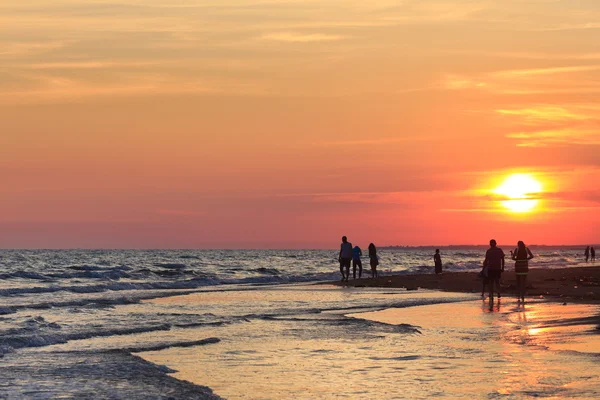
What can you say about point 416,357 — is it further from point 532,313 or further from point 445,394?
point 532,313

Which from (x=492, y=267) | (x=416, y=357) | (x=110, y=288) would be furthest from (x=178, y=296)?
(x=416, y=357)

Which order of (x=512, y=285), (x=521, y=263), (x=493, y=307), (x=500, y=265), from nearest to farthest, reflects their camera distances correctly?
1. (x=493, y=307)
2. (x=521, y=263)
3. (x=500, y=265)
4. (x=512, y=285)

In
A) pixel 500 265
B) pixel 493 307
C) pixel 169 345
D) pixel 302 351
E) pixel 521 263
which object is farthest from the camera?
pixel 500 265

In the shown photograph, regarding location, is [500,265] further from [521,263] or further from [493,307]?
[493,307]

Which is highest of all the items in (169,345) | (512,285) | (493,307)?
(512,285)

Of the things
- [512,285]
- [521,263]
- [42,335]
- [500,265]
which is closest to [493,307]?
[521,263]

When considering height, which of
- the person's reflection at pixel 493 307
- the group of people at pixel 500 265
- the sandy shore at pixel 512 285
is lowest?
the person's reflection at pixel 493 307

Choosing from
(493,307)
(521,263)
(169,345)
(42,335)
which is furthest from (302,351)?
(521,263)

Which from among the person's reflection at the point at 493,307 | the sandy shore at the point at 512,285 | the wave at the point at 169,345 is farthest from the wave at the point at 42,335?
the sandy shore at the point at 512,285

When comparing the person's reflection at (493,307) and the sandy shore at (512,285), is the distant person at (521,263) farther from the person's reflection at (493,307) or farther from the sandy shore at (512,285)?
the sandy shore at (512,285)

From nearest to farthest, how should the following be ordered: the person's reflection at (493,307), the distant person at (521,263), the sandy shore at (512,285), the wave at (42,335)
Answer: the wave at (42,335) → the person's reflection at (493,307) → the distant person at (521,263) → the sandy shore at (512,285)

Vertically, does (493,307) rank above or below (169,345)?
above

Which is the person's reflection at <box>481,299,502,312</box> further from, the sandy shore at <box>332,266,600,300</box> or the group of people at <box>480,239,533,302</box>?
the sandy shore at <box>332,266,600,300</box>

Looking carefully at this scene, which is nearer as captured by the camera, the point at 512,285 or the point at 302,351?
the point at 302,351
